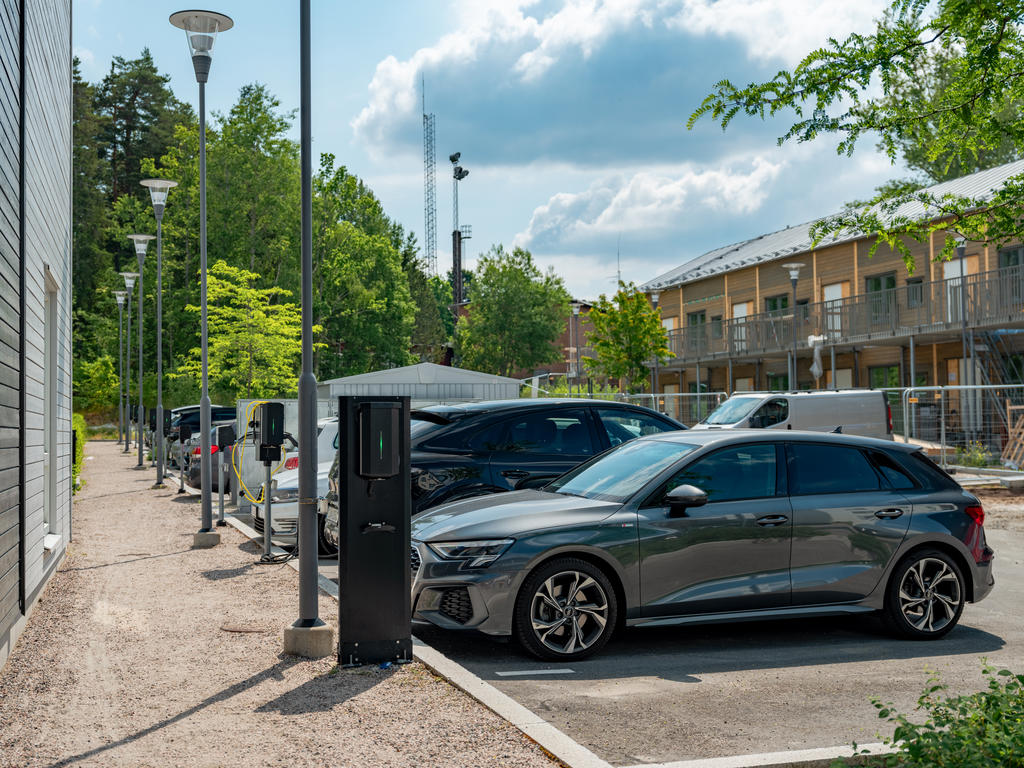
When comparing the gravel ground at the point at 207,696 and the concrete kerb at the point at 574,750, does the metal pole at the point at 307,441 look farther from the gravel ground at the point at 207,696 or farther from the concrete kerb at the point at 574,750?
the concrete kerb at the point at 574,750

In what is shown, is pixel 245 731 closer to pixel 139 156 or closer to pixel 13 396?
pixel 13 396

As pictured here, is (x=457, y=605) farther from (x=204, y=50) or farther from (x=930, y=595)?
(x=204, y=50)

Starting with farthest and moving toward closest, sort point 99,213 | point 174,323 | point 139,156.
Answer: point 139,156 < point 99,213 < point 174,323

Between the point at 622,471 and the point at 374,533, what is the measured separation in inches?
84.1

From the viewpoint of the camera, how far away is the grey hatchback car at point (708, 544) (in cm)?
718

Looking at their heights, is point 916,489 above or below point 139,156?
below

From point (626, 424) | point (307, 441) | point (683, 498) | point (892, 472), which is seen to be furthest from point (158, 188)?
point (892, 472)

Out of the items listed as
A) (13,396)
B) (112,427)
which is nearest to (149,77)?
(112,427)

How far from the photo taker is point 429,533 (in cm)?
753

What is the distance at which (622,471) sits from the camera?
8148 mm

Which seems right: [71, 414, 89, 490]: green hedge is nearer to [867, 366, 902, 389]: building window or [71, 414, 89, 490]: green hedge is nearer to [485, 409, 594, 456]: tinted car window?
[485, 409, 594, 456]: tinted car window

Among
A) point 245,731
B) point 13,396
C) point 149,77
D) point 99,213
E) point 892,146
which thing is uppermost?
point 149,77

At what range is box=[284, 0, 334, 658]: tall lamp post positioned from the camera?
7.23 metres

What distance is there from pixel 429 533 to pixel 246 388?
25743 mm
